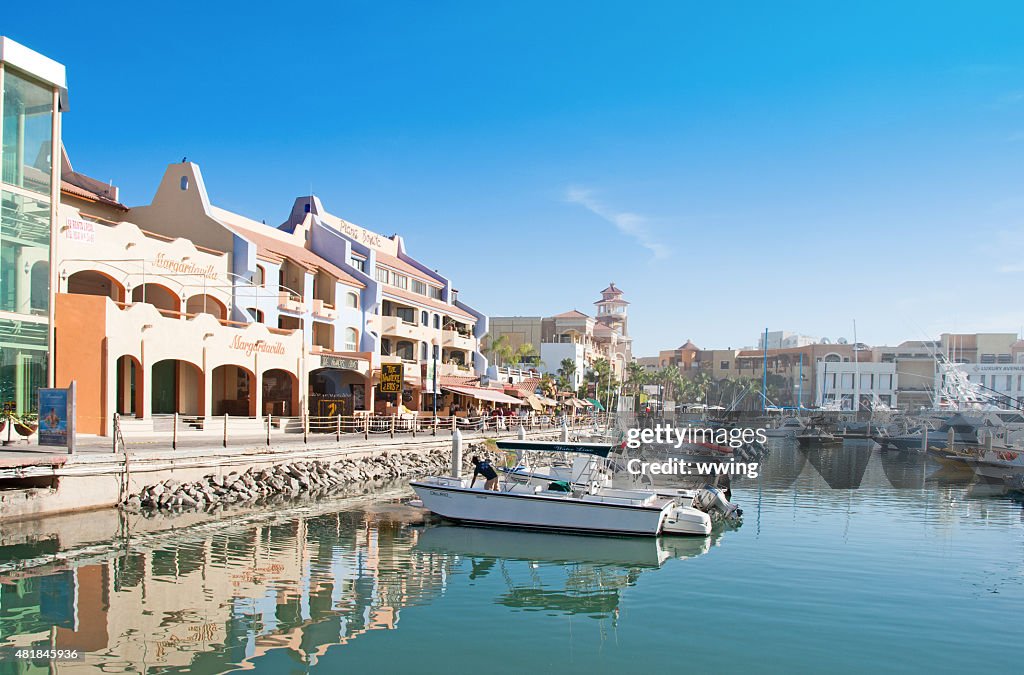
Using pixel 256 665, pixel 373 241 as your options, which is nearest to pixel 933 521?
pixel 256 665

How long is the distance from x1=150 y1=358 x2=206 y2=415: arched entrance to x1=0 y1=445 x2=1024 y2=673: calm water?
12.9 metres

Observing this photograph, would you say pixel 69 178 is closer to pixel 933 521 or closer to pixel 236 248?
pixel 236 248

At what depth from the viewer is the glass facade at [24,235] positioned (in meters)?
25.5

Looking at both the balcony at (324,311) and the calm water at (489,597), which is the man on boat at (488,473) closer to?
the calm water at (489,597)

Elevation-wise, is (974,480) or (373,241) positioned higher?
(373,241)

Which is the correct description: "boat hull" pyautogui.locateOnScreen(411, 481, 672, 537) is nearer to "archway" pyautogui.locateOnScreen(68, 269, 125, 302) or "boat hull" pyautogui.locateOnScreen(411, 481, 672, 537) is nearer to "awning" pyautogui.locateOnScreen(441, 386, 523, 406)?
"archway" pyautogui.locateOnScreen(68, 269, 125, 302)

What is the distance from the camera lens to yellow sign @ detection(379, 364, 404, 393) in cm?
4272

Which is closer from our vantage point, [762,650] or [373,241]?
[762,650]

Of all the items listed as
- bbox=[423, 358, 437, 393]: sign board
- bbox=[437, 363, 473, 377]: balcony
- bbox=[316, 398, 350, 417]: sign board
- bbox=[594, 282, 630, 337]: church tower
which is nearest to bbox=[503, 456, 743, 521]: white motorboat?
bbox=[316, 398, 350, 417]: sign board

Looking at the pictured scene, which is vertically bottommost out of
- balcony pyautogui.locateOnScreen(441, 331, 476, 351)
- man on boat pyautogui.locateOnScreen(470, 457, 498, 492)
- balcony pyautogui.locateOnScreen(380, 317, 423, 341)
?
man on boat pyautogui.locateOnScreen(470, 457, 498, 492)

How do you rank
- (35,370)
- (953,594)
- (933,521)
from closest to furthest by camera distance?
1. (953,594)
2. (35,370)
3. (933,521)

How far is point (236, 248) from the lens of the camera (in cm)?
4191

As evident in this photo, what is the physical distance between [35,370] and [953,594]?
27648mm

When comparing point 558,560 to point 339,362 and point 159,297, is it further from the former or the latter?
point 159,297
